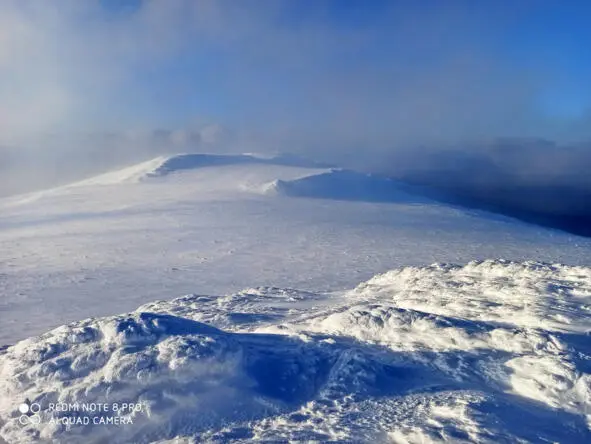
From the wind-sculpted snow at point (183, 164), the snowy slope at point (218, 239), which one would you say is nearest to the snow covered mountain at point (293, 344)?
the snowy slope at point (218, 239)

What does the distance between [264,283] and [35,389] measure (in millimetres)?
17882

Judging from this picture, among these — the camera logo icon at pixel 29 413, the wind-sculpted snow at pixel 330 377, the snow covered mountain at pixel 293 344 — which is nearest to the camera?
the wind-sculpted snow at pixel 330 377

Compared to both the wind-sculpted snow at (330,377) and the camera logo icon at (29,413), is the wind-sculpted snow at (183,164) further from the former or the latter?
the camera logo icon at (29,413)

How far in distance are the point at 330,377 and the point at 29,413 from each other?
681 cm

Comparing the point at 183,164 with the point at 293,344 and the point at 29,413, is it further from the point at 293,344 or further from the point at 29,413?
the point at 29,413

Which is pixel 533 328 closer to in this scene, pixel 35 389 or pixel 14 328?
pixel 35 389

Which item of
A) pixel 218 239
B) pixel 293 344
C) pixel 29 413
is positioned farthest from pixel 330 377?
pixel 218 239

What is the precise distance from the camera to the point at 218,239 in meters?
41.7

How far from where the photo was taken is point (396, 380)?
45.6 ft

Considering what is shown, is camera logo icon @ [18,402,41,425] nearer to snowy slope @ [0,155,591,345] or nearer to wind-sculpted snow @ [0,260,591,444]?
wind-sculpted snow @ [0,260,591,444]

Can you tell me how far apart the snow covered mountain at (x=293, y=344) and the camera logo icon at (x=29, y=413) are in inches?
1.9

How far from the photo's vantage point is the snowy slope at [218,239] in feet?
95.5

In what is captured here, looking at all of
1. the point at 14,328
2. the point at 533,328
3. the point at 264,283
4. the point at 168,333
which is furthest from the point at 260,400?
the point at 264,283

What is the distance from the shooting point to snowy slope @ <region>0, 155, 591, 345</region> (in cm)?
2909
